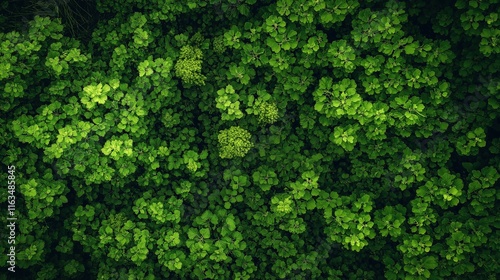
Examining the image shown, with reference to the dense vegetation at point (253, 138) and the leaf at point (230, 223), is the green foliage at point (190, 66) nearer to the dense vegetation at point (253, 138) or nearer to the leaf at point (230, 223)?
the dense vegetation at point (253, 138)

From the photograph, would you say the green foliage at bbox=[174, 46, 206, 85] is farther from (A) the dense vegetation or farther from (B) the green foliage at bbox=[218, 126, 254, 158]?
(B) the green foliage at bbox=[218, 126, 254, 158]

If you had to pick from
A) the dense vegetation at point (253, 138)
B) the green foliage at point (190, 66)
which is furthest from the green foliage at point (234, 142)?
the green foliage at point (190, 66)

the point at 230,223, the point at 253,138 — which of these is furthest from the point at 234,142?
the point at 230,223

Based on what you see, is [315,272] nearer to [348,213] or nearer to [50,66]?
[348,213]

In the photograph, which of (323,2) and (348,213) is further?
(348,213)

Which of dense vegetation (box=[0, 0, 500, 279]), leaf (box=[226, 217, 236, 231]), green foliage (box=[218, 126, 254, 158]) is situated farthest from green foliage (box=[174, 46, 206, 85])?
leaf (box=[226, 217, 236, 231])

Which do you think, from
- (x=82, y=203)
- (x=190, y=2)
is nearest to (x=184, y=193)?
(x=82, y=203)

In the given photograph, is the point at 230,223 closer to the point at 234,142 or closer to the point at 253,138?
the point at 234,142

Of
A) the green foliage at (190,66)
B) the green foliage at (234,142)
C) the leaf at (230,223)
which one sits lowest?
the leaf at (230,223)
